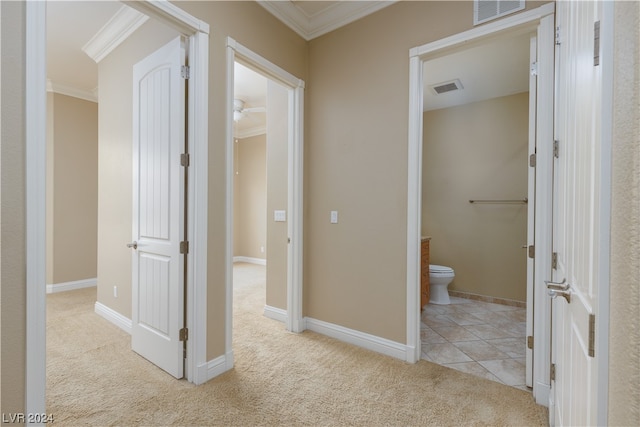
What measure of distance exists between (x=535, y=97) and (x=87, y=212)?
5.59 meters

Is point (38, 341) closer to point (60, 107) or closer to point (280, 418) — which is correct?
point (280, 418)

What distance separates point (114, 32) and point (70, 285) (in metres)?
3.54

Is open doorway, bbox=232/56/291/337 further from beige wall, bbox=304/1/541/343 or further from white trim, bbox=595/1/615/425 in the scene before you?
white trim, bbox=595/1/615/425

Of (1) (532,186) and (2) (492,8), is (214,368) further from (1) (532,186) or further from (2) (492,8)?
(2) (492,8)

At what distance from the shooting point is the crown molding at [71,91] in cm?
417

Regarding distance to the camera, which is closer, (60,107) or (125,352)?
(125,352)

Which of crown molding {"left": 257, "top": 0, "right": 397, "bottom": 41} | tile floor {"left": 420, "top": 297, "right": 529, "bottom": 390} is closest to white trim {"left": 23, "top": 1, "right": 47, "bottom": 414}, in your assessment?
crown molding {"left": 257, "top": 0, "right": 397, "bottom": 41}

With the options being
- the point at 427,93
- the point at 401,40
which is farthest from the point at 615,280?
the point at 427,93

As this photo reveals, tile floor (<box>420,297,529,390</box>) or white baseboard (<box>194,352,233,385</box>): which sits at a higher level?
white baseboard (<box>194,352,233,385</box>)

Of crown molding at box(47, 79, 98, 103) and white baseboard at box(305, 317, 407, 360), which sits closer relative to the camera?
white baseboard at box(305, 317, 407, 360)

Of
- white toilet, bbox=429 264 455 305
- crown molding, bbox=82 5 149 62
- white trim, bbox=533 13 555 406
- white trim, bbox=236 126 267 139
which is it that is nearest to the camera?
white trim, bbox=533 13 555 406

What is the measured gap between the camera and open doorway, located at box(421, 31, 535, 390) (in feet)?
10.2

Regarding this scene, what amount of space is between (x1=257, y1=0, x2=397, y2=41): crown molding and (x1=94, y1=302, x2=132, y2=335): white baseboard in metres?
3.14

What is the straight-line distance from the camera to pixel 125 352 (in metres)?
2.48
